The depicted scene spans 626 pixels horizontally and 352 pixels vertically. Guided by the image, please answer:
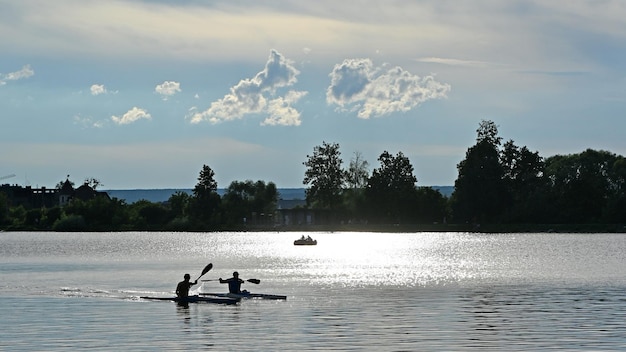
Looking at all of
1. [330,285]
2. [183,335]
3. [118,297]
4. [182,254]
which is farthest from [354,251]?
[183,335]

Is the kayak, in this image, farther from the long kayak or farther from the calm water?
the calm water

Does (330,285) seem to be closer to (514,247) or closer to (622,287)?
(622,287)

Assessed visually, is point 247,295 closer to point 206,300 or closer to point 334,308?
point 206,300

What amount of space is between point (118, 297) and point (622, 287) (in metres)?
33.0

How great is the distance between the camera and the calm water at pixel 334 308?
48719mm

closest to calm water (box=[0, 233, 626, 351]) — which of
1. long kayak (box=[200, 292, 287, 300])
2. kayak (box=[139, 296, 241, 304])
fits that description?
long kayak (box=[200, 292, 287, 300])

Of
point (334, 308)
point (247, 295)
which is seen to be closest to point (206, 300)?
point (247, 295)

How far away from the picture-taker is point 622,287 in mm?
78625

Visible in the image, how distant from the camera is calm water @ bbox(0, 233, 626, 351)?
4872cm

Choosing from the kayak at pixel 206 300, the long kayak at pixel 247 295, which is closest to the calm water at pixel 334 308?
the long kayak at pixel 247 295

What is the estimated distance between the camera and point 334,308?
6338cm

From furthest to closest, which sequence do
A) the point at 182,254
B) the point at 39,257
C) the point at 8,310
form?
the point at 182,254 → the point at 39,257 → the point at 8,310

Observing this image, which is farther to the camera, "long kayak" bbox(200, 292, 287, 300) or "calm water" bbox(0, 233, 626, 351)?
"long kayak" bbox(200, 292, 287, 300)

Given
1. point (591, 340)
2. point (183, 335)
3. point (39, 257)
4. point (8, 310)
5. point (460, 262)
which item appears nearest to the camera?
point (591, 340)
